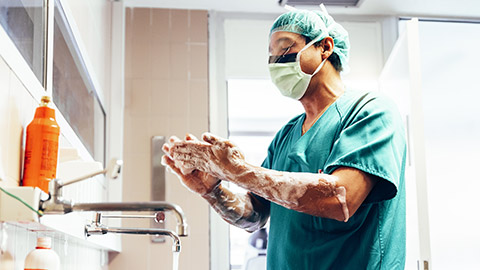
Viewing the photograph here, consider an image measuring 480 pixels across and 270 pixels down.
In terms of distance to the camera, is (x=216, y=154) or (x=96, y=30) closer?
Answer: (x=216, y=154)

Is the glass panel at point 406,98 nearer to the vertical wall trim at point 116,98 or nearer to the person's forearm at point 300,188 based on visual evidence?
the person's forearm at point 300,188

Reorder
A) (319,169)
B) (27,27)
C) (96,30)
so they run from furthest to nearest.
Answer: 1. (96,30)
2. (319,169)
3. (27,27)

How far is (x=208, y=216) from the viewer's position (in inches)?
122

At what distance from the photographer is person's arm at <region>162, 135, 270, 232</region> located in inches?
63.1

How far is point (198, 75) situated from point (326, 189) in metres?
1.97

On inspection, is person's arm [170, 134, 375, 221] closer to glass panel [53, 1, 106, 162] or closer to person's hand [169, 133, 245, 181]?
person's hand [169, 133, 245, 181]

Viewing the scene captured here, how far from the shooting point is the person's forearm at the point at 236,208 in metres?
1.67

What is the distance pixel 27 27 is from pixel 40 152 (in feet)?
1.17

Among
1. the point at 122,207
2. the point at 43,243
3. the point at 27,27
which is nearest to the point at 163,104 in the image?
the point at 27,27

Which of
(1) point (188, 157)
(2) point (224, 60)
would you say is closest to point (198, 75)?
(2) point (224, 60)

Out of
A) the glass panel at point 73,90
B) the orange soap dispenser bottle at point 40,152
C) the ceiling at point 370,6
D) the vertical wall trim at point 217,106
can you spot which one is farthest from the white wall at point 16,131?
the ceiling at point 370,6

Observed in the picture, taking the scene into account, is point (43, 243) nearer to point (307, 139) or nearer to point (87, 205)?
point (87, 205)

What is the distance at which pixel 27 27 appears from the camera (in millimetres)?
1295

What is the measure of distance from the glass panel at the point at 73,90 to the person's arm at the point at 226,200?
416mm
